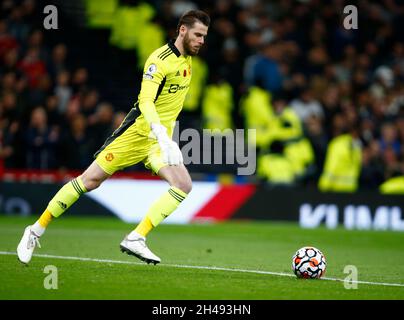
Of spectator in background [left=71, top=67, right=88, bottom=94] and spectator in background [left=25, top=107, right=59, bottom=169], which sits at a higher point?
spectator in background [left=71, top=67, right=88, bottom=94]

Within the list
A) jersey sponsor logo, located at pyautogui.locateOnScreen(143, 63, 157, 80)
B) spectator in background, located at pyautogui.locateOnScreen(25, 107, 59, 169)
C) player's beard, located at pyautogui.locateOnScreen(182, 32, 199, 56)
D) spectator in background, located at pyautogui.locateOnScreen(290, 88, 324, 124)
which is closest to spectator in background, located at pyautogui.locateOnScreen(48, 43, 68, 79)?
spectator in background, located at pyautogui.locateOnScreen(25, 107, 59, 169)

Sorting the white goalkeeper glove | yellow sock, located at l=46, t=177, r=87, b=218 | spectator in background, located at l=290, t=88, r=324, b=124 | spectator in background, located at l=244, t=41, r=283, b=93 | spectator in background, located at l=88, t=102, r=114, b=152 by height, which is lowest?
yellow sock, located at l=46, t=177, r=87, b=218

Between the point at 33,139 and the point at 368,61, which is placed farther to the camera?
the point at 368,61

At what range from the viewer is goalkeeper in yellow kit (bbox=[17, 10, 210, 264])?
32.0 feet

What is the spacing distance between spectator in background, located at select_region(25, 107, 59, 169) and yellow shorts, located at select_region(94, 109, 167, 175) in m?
8.42

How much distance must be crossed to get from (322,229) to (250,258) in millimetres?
5765

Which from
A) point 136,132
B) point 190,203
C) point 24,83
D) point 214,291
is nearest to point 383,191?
point 190,203

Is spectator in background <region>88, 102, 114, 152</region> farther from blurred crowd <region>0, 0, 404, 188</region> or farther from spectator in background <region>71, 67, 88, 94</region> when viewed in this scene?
spectator in background <region>71, 67, 88, 94</region>

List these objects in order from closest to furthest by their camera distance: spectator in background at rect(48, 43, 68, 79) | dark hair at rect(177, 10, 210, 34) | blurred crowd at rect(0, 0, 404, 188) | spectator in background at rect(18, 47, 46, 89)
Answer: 1. dark hair at rect(177, 10, 210, 34)
2. blurred crowd at rect(0, 0, 404, 188)
3. spectator in background at rect(18, 47, 46, 89)
4. spectator in background at rect(48, 43, 68, 79)

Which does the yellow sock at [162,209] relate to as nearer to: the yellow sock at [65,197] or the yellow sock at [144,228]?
the yellow sock at [144,228]

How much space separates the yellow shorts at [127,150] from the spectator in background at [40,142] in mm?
8425

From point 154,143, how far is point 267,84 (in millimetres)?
11246
